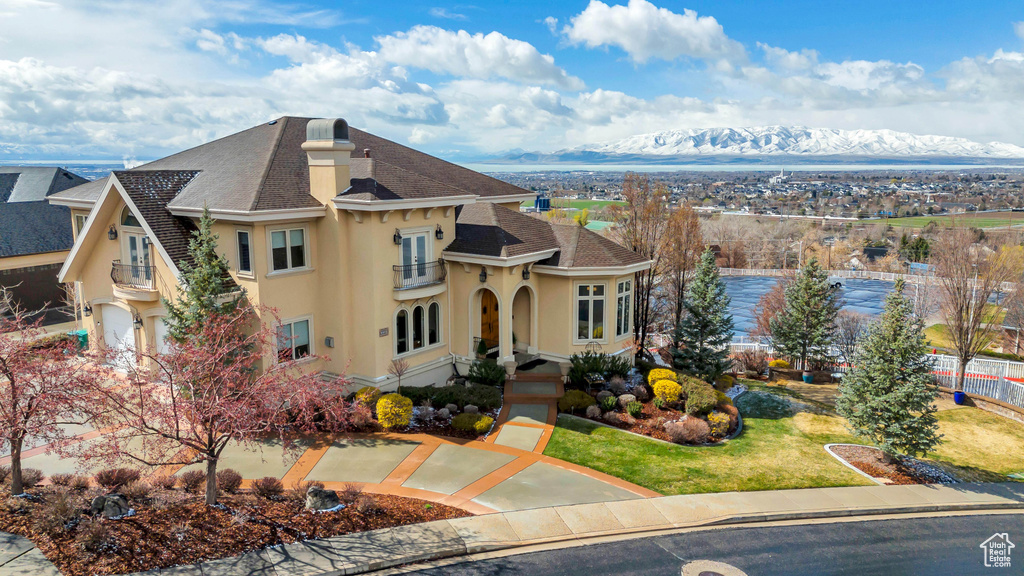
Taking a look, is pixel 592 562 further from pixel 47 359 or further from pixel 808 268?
pixel 808 268

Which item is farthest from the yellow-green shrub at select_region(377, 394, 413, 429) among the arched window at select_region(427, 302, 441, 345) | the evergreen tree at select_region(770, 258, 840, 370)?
the evergreen tree at select_region(770, 258, 840, 370)

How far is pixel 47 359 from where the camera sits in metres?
12.7

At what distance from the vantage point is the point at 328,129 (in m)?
19.2

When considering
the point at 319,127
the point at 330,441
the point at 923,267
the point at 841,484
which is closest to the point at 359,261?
the point at 319,127

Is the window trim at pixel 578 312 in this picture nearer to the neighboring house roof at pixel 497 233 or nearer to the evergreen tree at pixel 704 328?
the neighboring house roof at pixel 497 233

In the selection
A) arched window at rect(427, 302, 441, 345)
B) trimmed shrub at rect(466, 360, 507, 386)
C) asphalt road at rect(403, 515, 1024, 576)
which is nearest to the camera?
asphalt road at rect(403, 515, 1024, 576)

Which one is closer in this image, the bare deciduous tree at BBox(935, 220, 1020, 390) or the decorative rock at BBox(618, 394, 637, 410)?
the decorative rock at BBox(618, 394, 637, 410)

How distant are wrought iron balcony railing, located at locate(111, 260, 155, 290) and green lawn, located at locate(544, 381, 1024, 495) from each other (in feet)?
45.3

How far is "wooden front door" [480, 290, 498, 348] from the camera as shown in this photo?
23920mm

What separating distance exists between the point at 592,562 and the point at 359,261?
11772mm

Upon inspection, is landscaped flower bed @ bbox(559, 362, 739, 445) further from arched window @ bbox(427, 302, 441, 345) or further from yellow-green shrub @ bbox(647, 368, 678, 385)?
arched window @ bbox(427, 302, 441, 345)

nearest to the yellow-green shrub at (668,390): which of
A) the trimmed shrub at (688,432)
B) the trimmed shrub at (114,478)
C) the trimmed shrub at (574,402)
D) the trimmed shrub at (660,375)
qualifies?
the trimmed shrub at (660,375)

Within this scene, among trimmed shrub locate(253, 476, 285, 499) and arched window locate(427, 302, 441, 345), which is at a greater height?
arched window locate(427, 302, 441, 345)

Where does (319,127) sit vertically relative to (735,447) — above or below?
above
